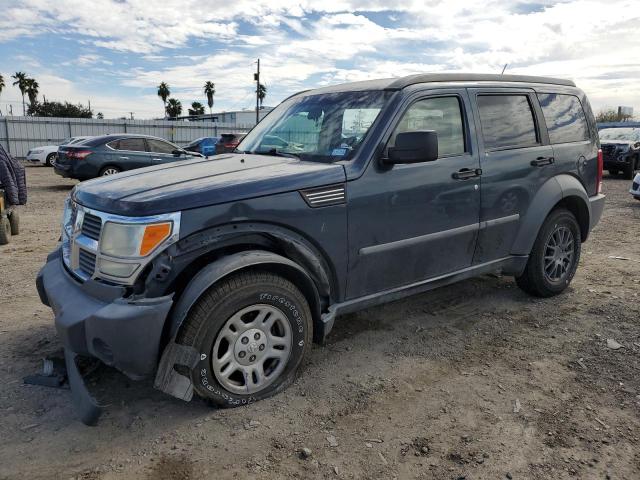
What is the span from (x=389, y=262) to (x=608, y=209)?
8.89m

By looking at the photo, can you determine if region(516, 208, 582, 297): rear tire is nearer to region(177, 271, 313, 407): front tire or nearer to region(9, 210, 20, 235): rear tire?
region(177, 271, 313, 407): front tire

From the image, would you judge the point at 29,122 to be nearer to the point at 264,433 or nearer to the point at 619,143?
the point at 619,143

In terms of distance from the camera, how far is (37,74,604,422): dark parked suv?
A: 110 inches

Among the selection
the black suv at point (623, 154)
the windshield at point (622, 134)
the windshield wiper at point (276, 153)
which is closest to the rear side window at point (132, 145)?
the windshield wiper at point (276, 153)

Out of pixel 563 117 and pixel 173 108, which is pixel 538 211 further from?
pixel 173 108

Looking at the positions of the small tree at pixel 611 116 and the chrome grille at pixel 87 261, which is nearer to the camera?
the chrome grille at pixel 87 261

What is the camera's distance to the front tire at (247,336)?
112 inches

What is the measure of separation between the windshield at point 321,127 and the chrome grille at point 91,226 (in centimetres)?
143

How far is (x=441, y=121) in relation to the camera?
12.9ft

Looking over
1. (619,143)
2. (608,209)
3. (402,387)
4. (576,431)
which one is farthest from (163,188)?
(619,143)

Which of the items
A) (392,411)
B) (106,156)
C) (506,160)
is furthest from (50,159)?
(392,411)

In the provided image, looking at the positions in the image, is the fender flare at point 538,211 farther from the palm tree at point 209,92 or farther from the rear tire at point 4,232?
the palm tree at point 209,92

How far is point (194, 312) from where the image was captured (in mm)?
2816

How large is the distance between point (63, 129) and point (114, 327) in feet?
101
